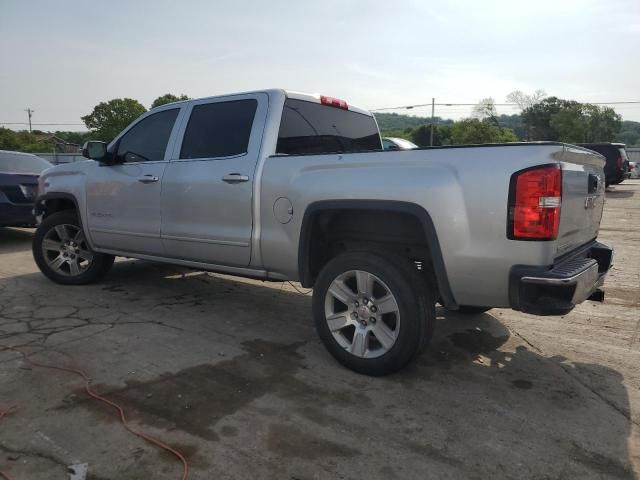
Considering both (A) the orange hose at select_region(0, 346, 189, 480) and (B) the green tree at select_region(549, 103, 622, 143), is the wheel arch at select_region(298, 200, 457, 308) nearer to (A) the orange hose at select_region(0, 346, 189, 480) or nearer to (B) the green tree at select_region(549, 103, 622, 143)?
(A) the orange hose at select_region(0, 346, 189, 480)

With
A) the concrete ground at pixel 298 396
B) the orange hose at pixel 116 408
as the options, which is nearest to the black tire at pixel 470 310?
the concrete ground at pixel 298 396

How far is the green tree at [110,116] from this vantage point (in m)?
66.6

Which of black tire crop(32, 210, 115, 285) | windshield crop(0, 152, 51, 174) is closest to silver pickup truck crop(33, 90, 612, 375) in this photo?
black tire crop(32, 210, 115, 285)

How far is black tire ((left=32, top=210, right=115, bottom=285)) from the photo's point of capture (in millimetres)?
5453

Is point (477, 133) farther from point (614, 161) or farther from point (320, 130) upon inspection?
point (320, 130)

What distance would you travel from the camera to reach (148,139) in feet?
16.0

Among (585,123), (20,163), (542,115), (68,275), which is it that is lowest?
(68,275)

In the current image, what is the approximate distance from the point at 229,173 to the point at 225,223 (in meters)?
0.41

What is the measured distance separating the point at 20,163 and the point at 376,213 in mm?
7520

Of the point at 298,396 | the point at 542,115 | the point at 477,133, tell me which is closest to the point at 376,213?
the point at 298,396

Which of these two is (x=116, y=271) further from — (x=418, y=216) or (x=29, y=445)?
(x=418, y=216)

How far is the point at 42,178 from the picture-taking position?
5656 mm

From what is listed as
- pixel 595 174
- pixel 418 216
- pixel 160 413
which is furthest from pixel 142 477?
pixel 595 174

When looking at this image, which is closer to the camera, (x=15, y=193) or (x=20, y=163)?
(x=15, y=193)
